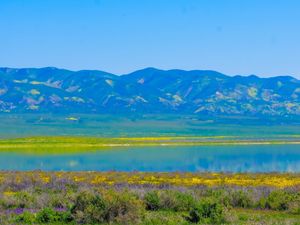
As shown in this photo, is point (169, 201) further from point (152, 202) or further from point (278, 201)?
point (278, 201)

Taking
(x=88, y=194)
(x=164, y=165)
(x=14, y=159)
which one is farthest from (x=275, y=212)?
(x=14, y=159)

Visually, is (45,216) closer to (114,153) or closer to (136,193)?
(136,193)

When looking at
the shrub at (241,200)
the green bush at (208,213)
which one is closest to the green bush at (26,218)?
the green bush at (208,213)

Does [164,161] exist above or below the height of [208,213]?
below

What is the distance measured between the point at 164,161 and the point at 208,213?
4706cm

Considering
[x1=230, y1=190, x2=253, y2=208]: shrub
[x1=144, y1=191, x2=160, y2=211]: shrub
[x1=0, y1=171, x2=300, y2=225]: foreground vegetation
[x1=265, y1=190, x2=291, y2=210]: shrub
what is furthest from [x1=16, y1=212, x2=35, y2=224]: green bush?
[x1=265, y1=190, x2=291, y2=210]: shrub

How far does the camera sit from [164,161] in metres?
66.1

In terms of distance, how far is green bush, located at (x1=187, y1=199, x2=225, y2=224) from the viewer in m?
18.6

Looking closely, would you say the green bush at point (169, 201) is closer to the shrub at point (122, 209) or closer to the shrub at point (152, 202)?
the shrub at point (152, 202)

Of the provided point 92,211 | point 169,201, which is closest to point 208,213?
point 169,201

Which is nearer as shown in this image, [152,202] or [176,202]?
[176,202]

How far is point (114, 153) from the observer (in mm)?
77375

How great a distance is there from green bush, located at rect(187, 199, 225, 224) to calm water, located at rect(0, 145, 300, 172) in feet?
121

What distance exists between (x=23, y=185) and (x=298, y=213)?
14712 mm
